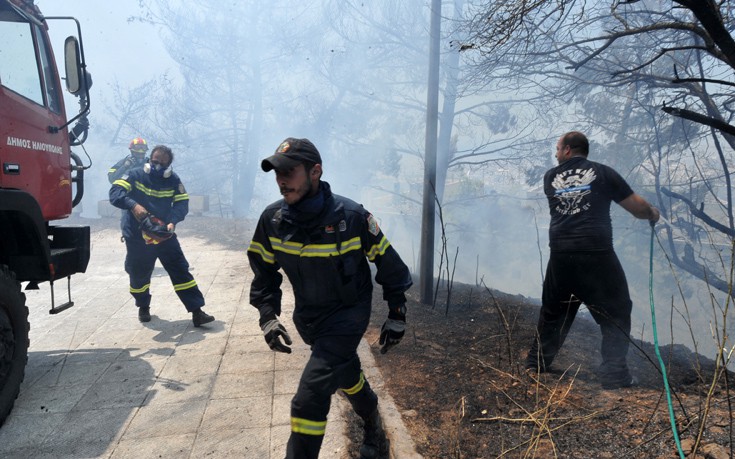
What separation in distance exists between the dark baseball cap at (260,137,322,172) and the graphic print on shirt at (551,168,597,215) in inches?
85.2

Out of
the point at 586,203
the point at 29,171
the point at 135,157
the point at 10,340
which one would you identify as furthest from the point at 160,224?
the point at 586,203

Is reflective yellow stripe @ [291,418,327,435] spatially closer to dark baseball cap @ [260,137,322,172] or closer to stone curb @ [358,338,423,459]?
stone curb @ [358,338,423,459]

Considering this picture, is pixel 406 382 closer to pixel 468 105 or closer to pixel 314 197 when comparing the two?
pixel 314 197

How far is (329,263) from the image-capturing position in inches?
90.9

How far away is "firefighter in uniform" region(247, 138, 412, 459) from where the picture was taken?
218cm

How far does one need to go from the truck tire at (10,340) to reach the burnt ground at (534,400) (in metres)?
2.43

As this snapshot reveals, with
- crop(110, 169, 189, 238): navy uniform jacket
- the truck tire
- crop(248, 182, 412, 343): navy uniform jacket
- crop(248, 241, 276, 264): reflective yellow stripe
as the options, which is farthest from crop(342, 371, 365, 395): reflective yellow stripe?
crop(110, 169, 189, 238): navy uniform jacket

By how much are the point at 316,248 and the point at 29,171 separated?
9.10ft

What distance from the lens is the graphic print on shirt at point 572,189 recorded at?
337 centimetres

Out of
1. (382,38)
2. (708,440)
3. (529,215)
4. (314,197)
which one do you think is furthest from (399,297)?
(529,215)

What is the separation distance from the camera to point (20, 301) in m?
3.28

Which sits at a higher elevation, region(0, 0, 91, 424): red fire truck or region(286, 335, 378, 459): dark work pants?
region(0, 0, 91, 424): red fire truck

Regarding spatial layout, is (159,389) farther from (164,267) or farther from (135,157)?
(135,157)

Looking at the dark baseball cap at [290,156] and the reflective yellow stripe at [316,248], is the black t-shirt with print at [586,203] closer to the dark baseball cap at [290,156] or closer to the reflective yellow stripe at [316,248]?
the reflective yellow stripe at [316,248]
